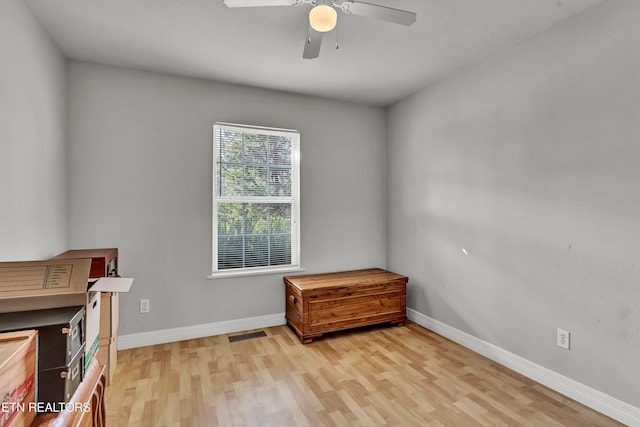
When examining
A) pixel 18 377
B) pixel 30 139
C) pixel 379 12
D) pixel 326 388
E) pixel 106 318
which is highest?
pixel 379 12

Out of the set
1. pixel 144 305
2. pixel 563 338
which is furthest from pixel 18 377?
pixel 563 338

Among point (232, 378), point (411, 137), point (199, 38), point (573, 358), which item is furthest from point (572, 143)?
point (232, 378)

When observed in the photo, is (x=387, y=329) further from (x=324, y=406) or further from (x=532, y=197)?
(x=532, y=197)

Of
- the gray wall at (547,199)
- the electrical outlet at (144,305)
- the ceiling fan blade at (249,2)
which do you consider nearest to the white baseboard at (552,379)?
the gray wall at (547,199)

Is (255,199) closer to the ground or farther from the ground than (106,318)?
farther from the ground

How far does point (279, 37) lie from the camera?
244 centimetres

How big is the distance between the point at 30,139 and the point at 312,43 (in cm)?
191

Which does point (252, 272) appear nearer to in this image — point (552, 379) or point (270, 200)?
point (270, 200)

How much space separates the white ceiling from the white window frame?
0.49 metres

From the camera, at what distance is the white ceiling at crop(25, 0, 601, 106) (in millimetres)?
2100

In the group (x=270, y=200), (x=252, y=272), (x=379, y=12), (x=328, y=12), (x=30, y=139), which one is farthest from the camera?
(x=270, y=200)

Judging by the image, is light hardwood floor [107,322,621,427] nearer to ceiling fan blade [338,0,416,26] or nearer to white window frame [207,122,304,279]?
white window frame [207,122,304,279]

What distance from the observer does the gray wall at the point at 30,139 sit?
1843 mm

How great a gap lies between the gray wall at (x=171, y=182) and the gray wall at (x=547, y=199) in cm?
125
